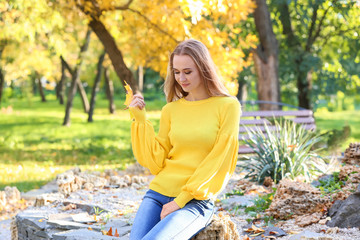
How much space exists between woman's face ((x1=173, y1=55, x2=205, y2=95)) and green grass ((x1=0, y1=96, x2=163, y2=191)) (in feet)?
15.5

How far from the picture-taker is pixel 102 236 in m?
3.38

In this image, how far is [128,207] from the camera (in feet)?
14.8

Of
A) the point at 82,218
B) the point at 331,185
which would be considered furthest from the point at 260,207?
the point at 82,218

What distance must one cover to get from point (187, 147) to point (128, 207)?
2.04 metres

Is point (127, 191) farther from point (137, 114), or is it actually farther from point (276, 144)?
point (137, 114)

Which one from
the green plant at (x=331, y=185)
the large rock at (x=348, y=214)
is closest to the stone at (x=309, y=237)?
the large rock at (x=348, y=214)

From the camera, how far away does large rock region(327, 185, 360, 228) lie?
348 cm

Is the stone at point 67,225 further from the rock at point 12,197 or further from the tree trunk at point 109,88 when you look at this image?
the tree trunk at point 109,88

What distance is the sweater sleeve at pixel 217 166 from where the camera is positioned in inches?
98.5

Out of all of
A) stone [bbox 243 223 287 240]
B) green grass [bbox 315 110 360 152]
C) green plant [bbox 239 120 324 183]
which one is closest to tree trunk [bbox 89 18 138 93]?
green plant [bbox 239 120 324 183]

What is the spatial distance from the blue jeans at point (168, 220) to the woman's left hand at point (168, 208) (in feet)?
0.12

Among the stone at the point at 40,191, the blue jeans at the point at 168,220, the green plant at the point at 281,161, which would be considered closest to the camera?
the blue jeans at the point at 168,220

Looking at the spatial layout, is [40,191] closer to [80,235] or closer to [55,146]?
[80,235]

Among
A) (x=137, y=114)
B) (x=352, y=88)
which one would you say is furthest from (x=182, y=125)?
(x=352, y=88)
